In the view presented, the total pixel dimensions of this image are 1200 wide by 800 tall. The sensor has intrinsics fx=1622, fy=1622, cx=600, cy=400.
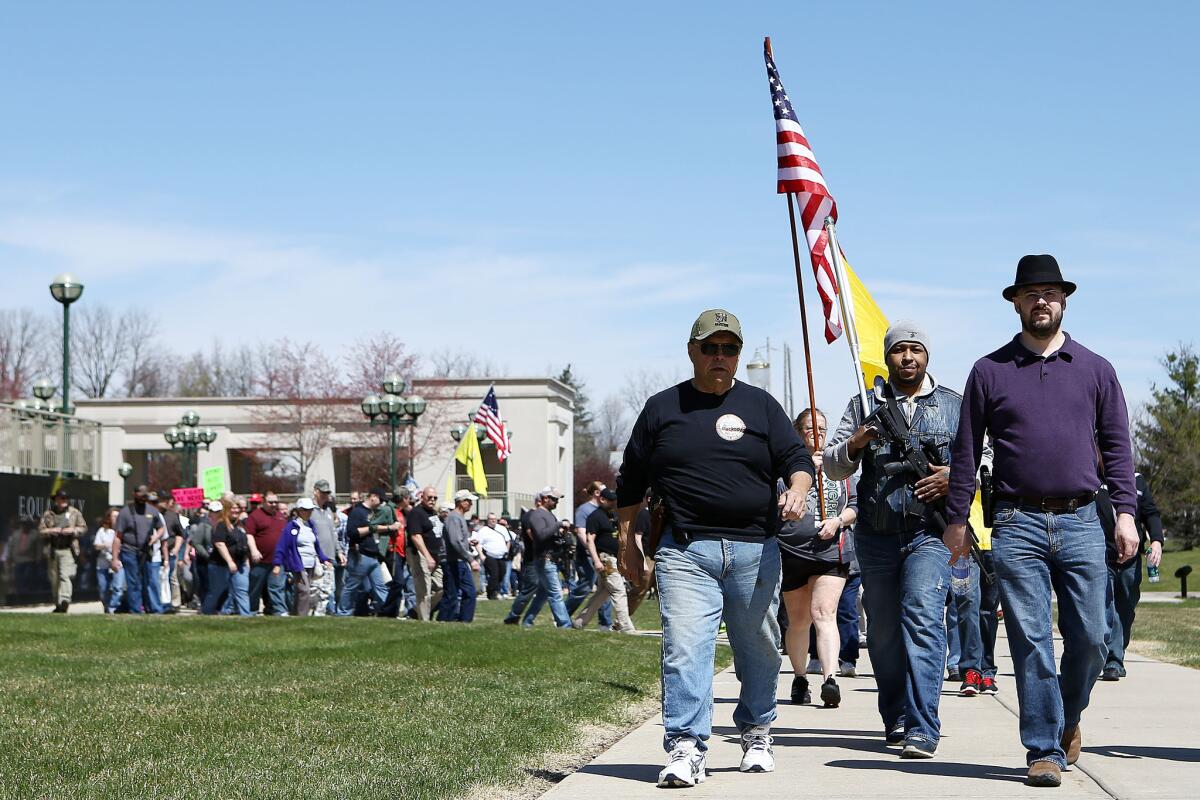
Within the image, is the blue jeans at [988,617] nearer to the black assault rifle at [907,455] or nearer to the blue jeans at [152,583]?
the black assault rifle at [907,455]

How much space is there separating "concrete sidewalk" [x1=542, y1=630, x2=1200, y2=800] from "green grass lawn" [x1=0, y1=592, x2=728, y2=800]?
1.80 ft

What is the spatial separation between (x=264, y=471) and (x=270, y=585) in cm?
6398

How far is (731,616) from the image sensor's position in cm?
713

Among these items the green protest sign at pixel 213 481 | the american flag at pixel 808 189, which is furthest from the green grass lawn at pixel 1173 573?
the american flag at pixel 808 189

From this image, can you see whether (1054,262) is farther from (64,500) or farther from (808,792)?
(64,500)

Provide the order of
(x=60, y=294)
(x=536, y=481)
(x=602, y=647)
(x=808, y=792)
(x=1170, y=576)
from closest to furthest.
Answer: (x=808, y=792), (x=602, y=647), (x=60, y=294), (x=1170, y=576), (x=536, y=481)

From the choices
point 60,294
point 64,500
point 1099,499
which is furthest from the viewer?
point 60,294

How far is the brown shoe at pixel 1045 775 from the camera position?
651 centimetres

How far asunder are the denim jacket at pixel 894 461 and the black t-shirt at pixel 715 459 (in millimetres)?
676

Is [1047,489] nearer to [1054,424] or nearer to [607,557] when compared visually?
[1054,424]

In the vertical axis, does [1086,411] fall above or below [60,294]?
below

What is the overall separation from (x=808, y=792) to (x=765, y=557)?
1055 millimetres

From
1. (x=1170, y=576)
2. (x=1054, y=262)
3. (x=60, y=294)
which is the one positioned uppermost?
(x=60, y=294)

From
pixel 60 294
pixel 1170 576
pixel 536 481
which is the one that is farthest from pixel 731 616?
pixel 536 481
